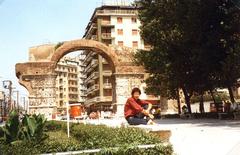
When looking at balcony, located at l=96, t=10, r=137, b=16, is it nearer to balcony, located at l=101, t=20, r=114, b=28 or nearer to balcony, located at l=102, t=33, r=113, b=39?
balcony, located at l=101, t=20, r=114, b=28

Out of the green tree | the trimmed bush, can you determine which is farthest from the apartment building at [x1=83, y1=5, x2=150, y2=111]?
the trimmed bush

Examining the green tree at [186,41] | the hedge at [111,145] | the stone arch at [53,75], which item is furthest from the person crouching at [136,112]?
the stone arch at [53,75]

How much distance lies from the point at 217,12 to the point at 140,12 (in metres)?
11.3

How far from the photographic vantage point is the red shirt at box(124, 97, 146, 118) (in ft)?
36.9

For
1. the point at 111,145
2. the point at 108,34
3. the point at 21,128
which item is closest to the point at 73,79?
the point at 108,34

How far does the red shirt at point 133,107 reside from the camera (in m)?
11.3

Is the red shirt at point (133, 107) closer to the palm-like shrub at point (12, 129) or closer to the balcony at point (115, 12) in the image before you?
the palm-like shrub at point (12, 129)

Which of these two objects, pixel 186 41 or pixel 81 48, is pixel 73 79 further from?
pixel 186 41

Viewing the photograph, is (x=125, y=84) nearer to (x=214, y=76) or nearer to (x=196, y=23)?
(x=214, y=76)

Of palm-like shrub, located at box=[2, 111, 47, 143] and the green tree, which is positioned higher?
the green tree

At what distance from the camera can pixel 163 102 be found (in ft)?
155

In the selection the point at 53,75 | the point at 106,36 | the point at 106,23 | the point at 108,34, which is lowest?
the point at 53,75

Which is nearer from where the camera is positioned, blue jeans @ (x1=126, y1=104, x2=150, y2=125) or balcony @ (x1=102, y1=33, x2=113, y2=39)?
blue jeans @ (x1=126, y1=104, x2=150, y2=125)

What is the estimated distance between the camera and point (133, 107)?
1134cm
